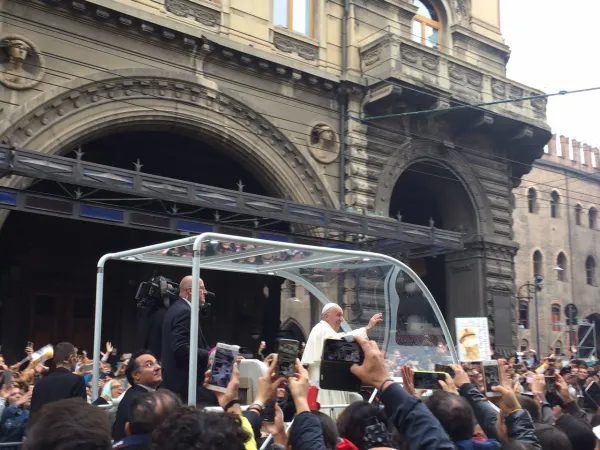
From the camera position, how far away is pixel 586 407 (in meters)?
9.09

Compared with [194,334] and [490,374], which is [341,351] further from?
[490,374]

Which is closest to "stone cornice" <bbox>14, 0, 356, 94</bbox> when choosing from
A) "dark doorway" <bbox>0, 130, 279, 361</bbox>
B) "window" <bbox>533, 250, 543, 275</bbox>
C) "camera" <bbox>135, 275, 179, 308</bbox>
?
"dark doorway" <bbox>0, 130, 279, 361</bbox>

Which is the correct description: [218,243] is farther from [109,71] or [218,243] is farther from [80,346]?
[80,346]

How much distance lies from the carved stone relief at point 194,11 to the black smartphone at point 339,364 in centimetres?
1215

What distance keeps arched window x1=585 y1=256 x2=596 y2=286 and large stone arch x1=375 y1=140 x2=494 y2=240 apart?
28.5 metres

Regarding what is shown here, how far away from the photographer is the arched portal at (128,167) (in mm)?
13477

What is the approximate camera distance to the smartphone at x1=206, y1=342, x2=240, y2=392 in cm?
490

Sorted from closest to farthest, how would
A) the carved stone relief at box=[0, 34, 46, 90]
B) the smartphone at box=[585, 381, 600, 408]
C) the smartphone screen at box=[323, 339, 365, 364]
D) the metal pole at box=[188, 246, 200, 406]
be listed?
the smartphone screen at box=[323, 339, 365, 364] → the metal pole at box=[188, 246, 200, 406] → the smartphone at box=[585, 381, 600, 408] → the carved stone relief at box=[0, 34, 46, 90]

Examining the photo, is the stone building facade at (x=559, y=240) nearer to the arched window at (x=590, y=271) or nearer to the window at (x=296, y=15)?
the arched window at (x=590, y=271)

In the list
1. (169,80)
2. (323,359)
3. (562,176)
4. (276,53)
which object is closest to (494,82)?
(276,53)

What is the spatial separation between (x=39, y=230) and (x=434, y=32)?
12.5 metres

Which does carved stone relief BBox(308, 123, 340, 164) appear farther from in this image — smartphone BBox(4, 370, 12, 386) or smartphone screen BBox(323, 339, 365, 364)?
smartphone screen BBox(323, 339, 365, 364)

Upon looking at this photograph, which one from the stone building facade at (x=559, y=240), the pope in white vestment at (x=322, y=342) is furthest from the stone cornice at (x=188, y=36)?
the stone building facade at (x=559, y=240)

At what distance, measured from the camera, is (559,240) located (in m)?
43.7
